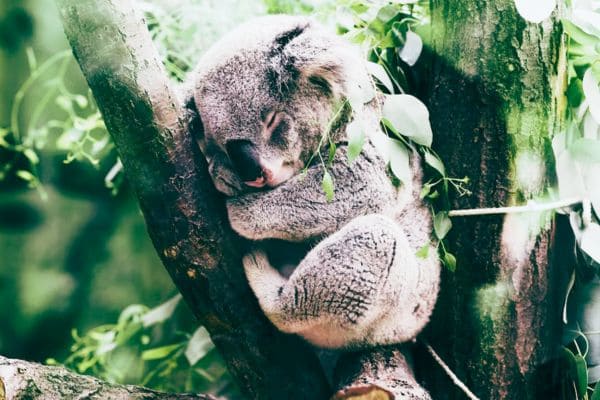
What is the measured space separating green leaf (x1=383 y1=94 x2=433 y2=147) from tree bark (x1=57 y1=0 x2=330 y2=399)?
0.62 m

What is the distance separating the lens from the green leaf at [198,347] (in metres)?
2.70

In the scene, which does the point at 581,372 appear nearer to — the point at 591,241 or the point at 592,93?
the point at 591,241

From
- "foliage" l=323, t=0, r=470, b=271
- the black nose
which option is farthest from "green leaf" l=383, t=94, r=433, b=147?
the black nose

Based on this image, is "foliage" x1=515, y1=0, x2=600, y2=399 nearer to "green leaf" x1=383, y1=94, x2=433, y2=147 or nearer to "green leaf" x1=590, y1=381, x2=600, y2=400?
"green leaf" x1=590, y1=381, x2=600, y2=400

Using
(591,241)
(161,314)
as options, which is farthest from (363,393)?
(161,314)

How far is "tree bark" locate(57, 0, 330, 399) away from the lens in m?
1.63

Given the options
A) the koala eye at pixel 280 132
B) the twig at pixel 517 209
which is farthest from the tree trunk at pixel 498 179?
the koala eye at pixel 280 132

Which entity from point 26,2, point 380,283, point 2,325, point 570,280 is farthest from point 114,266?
point 570,280

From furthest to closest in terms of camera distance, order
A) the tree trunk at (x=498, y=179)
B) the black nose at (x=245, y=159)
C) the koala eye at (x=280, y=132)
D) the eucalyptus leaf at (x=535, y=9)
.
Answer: the koala eye at (x=280, y=132) → the black nose at (x=245, y=159) → the tree trunk at (x=498, y=179) → the eucalyptus leaf at (x=535, y=9)

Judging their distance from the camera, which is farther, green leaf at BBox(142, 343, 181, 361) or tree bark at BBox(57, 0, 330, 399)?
green leaf at BBox(142, 343, 181, 361)

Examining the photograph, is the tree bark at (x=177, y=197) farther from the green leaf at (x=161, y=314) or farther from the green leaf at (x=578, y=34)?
the green leaf at (x=578, y=34)

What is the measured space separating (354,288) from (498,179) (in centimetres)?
56

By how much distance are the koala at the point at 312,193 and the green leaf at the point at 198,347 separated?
733 millimetres

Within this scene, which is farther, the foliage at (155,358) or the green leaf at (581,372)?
the foliage at (155,358)
